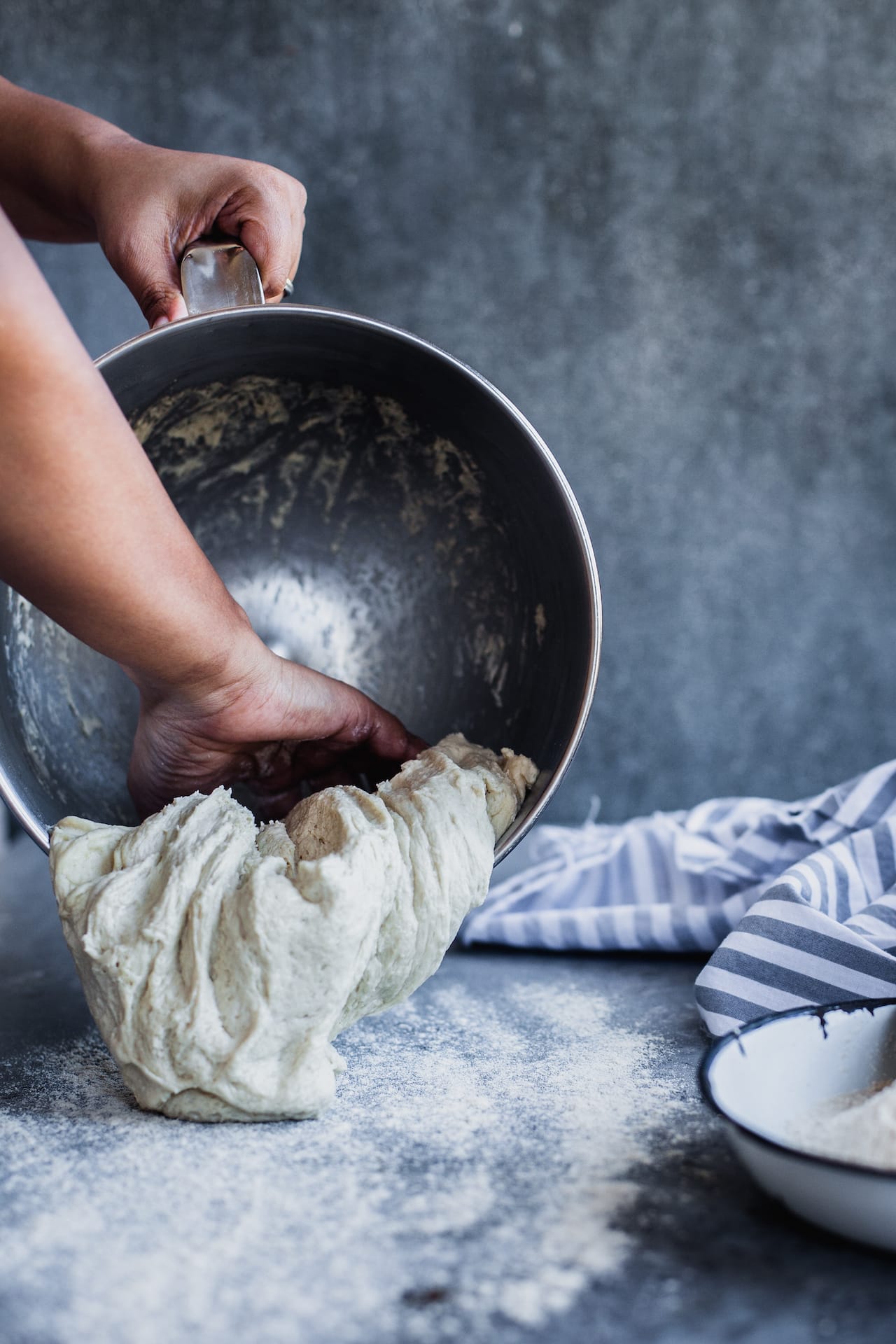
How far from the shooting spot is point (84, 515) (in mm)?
633

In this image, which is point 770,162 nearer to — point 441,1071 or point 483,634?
point 483,634

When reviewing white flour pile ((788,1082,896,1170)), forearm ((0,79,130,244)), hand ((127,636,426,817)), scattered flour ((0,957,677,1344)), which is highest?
forearm ((0,79,130,244))

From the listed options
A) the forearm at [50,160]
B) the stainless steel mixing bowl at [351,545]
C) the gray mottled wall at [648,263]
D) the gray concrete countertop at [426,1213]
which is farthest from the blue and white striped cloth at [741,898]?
the forearm at [50,160]

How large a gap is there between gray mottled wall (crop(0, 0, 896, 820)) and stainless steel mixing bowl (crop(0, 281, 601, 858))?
2.70 ft

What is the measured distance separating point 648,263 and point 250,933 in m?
1.50

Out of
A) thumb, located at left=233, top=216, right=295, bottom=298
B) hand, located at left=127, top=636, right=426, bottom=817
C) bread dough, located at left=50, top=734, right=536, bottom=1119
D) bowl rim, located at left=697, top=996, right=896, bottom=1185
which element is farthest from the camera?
thumb, located at left=233, top=216, right=295, bottom=298

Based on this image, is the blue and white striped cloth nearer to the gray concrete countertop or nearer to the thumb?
the gray concrete countertop

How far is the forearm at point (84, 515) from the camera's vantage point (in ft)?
1.92

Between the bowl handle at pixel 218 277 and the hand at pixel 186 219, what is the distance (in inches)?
0.7

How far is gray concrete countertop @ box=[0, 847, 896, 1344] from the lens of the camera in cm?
52

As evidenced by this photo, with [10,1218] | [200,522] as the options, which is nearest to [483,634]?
[200,522]

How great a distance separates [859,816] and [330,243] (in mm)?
1255

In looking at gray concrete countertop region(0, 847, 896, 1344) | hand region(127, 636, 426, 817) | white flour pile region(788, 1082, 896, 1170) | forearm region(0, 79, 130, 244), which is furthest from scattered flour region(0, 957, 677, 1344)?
forearm region(0, 79, 130, 244)

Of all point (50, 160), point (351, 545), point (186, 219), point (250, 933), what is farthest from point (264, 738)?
point (50, 160)
